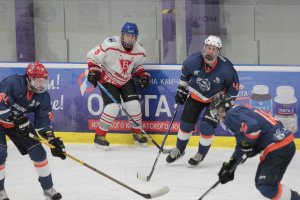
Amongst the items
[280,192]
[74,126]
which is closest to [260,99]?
[74,126]

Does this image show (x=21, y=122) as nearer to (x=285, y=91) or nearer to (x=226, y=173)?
(x=226, y=173)

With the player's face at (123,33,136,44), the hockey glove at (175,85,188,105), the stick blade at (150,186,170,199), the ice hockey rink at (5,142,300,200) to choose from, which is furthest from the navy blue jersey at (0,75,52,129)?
the player's face at (123,33,136,44)

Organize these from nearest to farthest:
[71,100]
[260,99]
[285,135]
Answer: [285,135] < [260,99] < [71,100]

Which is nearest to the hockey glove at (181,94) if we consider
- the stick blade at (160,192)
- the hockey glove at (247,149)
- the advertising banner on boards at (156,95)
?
the advertising banner on boards at (156,95)

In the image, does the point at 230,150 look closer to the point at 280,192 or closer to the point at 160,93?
the point at 160,93

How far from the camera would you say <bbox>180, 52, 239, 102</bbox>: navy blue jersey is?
665 cm

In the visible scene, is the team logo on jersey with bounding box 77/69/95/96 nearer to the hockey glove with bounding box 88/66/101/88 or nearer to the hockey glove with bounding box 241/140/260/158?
the hockey glove with bounding box 88/66/101/88

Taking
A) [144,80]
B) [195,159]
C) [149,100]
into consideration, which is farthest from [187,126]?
[149,100]

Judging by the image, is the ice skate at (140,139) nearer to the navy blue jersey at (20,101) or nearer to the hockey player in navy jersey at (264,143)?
the navy blue jersey at (20,101)

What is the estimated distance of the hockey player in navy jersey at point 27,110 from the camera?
18.2ft

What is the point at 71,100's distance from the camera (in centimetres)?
779

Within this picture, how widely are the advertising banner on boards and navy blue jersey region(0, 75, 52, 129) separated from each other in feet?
6.58

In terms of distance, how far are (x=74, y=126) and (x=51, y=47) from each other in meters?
0.82

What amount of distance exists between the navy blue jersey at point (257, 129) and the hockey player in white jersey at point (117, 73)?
229 centimetres
